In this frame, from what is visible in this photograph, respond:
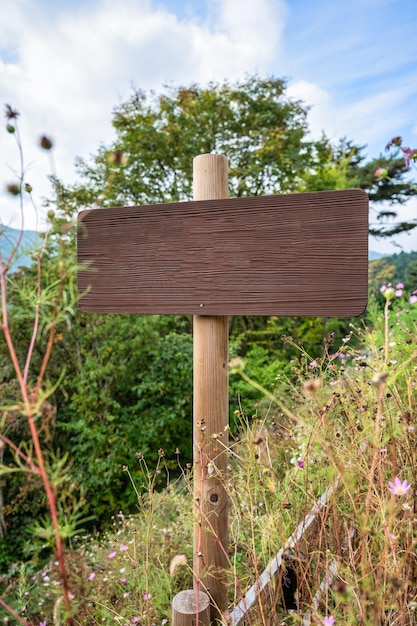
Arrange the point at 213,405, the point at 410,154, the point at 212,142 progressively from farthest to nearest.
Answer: the point at 212,142 < the point at 213,405 < the point at 410,154

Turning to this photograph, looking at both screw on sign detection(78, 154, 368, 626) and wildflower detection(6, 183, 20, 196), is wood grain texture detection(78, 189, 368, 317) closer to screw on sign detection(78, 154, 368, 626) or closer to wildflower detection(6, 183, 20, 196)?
screw on sign detection(78, 154, 368, 626)

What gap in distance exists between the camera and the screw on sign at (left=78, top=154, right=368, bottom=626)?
1.14 metres

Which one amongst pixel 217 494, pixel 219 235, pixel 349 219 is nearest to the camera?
pixel 349 219

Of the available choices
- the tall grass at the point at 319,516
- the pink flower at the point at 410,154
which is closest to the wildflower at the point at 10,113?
the tall grass at the point at 319,516

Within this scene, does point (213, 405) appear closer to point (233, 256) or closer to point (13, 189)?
point (233, 256)

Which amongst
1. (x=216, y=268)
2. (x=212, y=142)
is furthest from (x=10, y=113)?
(x=212, y=142)

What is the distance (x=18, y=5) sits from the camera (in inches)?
171

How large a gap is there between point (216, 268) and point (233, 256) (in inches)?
2.5

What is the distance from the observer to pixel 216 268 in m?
1.26

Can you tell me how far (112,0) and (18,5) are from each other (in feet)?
3.62

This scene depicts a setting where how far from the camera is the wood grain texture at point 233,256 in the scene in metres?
1.13

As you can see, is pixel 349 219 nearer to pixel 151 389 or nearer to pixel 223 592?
pixel 223 592

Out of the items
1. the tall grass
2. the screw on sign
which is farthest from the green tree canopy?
the screw on sign

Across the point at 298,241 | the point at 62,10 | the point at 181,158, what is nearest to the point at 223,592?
the point at 298,241
